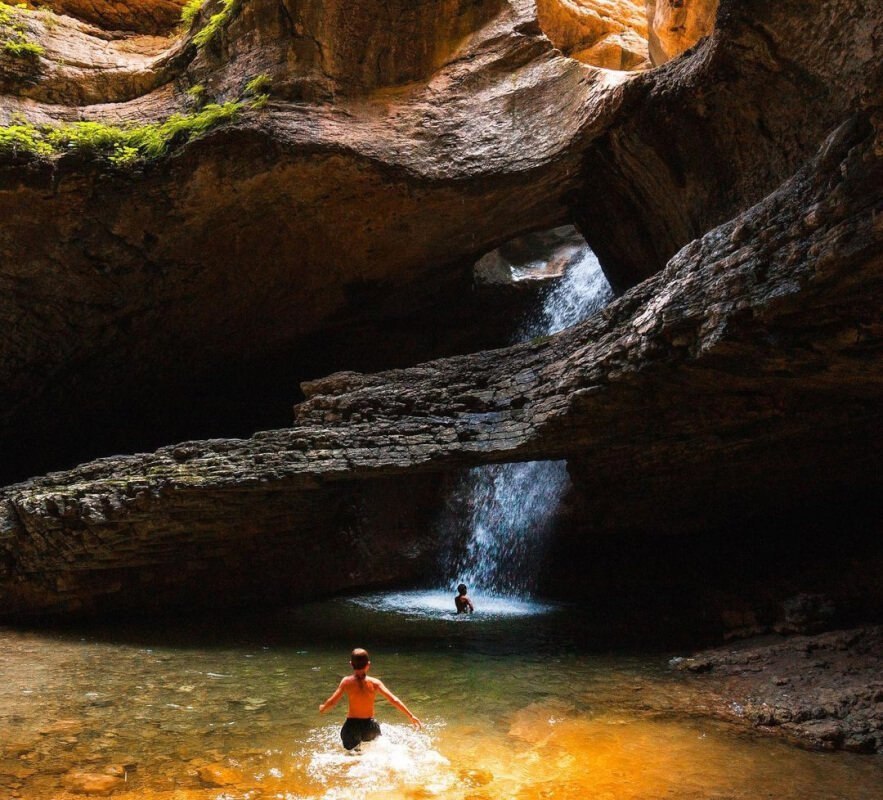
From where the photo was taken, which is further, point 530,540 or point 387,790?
point 530,540

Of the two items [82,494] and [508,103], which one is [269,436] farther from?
[508,103]

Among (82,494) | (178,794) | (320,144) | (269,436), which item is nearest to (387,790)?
(178,794)

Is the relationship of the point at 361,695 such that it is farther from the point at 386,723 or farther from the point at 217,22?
the point at 217,22

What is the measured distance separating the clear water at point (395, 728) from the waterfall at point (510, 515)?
4.04 m

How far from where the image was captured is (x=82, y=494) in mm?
9219

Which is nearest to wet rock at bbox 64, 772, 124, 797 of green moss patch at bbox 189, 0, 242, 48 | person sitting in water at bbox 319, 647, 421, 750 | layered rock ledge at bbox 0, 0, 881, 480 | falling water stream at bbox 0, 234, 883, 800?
falling water stream at bbox 0, 234, 883, 800

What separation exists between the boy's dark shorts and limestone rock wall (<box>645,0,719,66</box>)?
15.8 m

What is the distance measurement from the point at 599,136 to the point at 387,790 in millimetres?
9582

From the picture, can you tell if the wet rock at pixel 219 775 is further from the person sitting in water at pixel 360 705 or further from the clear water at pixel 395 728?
the person sitting in water at pixel 360 705

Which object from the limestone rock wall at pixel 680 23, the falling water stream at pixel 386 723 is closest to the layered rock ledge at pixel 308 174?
the falling water stream at pixel 386 723

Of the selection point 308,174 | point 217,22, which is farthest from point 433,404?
point 217,22

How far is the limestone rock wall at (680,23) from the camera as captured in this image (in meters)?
15.4

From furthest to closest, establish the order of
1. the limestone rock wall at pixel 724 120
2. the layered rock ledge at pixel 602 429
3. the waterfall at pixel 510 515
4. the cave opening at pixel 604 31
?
the cave opening at pixel 604 31
the waterfall at pixel 510 515
the limestone rock wall at pixel 724 120
the layered rock ledge at pixel 602 429

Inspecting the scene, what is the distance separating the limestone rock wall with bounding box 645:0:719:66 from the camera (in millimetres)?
15406
